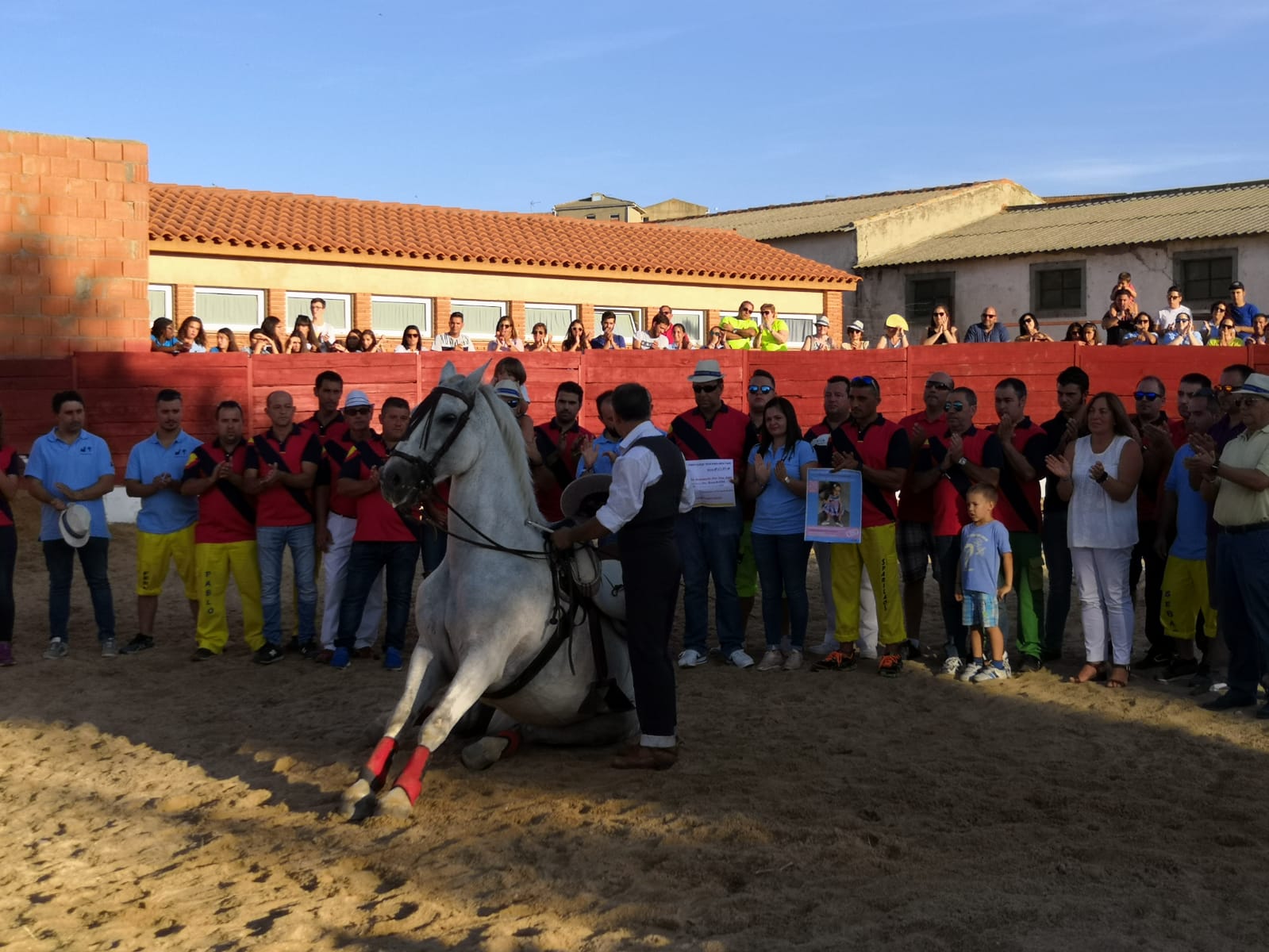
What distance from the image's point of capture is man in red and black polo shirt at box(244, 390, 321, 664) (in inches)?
383

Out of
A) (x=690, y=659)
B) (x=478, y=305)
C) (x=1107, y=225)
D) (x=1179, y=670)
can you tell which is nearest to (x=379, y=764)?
(x=690, y=659)

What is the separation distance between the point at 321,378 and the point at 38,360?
8562 millimetres

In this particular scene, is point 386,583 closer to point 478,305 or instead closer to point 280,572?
point 280,572

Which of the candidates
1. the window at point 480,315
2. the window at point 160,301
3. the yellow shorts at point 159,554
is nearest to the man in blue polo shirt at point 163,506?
the yellow shorts at point 159,554

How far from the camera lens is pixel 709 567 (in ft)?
31.9

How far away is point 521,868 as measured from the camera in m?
5.27

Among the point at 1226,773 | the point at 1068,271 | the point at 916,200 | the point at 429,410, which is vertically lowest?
the point at 1226,773

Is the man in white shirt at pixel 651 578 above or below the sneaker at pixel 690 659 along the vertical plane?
above

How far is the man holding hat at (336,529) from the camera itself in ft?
31.8

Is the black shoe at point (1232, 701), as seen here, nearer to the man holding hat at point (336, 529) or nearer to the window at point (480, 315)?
the man holding hat at point (336, 529)

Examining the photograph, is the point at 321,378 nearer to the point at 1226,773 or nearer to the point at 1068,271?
the point at 1226,773

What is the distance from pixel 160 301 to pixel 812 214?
79.2 ft

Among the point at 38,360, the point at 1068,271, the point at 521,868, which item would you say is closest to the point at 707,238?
the point at 1068,271

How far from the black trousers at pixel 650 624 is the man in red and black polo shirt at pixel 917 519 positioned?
3.16 m
